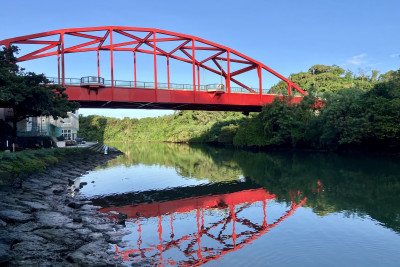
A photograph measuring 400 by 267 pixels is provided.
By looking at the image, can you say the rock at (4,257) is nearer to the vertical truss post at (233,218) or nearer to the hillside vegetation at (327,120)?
the vertical truss post at (233,218)

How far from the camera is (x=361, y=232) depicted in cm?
1052

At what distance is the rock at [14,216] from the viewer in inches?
384

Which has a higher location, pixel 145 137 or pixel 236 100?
pixel 236 100

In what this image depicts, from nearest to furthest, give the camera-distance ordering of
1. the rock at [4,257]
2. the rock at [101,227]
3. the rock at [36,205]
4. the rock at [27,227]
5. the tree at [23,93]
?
A: the rock at [4,257] → the rock at [27,227] → the rock at [101,227] → the rock at [36,205] → the tree at [23,93]

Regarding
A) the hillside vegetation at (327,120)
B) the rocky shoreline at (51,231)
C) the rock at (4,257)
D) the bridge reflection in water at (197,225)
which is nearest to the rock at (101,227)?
the rocky shoreline at (51,231)

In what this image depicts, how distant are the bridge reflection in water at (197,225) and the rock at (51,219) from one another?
6.18 feet

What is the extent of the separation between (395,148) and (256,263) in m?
31.8

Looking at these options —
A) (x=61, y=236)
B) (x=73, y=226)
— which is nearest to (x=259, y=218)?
(x=73, y=226)

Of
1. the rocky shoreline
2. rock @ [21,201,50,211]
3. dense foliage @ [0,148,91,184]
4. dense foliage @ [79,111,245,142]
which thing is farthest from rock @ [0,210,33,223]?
dense foliage @ [79,111,245,142]

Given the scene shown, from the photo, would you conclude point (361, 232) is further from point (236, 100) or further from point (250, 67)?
point (250, 67)

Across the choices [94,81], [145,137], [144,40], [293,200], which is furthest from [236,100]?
[145,137]

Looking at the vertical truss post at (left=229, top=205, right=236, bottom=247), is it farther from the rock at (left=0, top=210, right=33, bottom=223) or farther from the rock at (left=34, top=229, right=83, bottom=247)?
the rock at (left=0, top=210, right=33, bottom=223)

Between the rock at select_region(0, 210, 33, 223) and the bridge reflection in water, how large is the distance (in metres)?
3.00

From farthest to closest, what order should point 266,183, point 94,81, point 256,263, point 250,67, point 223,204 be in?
point 250,67 → point 94,81 → point 266,183 → point 223,204 → point 256,263
